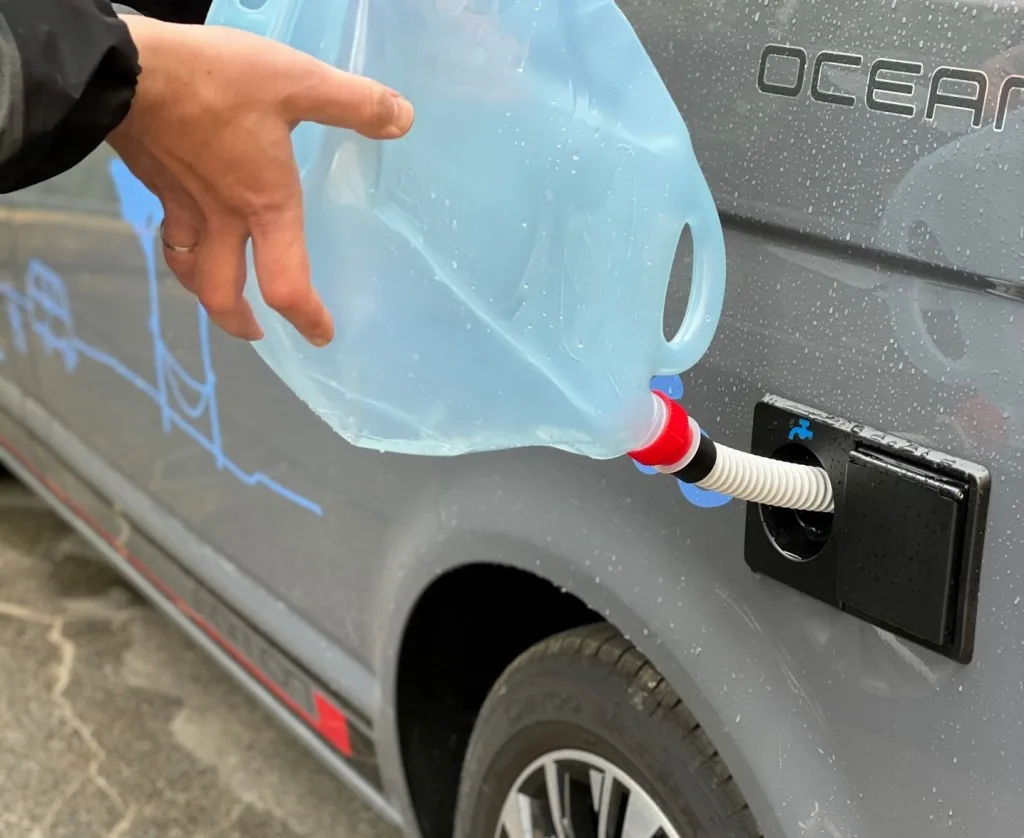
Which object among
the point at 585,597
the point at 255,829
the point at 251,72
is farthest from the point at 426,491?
the point at 255,829

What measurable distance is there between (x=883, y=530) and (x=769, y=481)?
105 mm

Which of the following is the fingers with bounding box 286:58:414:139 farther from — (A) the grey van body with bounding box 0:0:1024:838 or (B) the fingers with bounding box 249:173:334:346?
(A) the grey van body with bounding box 0:0:1024:838

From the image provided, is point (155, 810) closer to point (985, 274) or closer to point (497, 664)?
point (497, 664)

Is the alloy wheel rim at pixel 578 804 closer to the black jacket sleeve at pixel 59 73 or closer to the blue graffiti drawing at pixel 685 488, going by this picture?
the blue graffiti drawing at pixel 685 488

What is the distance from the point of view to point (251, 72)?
0.86 meters

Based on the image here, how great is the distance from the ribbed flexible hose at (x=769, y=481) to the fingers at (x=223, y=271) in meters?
0.45

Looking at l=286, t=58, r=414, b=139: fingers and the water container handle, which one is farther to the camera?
the water container handle

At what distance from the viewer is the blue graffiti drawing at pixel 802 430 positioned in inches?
39.9

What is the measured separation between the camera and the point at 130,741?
2.62m

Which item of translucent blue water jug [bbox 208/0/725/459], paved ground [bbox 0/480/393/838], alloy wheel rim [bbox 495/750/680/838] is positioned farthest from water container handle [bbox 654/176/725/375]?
paved ground [bbox 0/480/393/838]

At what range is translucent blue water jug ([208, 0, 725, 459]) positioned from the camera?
1.00 metres

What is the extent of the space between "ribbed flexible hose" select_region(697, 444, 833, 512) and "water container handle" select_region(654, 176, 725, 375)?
10 cm

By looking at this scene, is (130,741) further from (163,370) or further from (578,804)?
(578,804)

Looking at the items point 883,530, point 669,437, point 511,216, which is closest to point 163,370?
point 511,216
